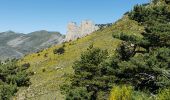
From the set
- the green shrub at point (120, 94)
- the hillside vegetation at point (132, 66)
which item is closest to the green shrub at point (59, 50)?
the hillside vegetation at point (132, 66)

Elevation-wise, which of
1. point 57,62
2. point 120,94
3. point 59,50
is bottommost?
point 57,62

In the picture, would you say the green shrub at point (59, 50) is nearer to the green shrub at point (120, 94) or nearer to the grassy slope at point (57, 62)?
the grassy slope at point (57, 62)

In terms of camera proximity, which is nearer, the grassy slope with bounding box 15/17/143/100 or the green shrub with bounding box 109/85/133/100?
the green shrub with bounding box 109/85/133/100

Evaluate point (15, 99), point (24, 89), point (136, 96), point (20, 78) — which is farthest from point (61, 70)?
point (136, 96)

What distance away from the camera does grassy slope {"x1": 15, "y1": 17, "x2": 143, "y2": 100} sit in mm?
73062

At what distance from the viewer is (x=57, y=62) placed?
308 feet

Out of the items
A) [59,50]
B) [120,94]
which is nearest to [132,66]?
[120,94]

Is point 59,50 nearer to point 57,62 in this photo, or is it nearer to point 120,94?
point 57,62

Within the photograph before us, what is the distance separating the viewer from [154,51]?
3325 centimetres

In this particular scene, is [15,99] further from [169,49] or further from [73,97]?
[169,49]

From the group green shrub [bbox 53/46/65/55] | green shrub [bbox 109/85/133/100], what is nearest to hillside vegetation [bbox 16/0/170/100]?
green shrub [bbox 109/85/133/100]

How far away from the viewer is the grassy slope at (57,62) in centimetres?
7306

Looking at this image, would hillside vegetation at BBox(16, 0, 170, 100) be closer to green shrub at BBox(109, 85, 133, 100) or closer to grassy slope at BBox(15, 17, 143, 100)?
green shrub at BBox(109, 85, 133, 100)

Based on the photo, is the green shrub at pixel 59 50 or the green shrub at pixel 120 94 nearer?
the green shrub at pixel 120 94
